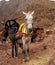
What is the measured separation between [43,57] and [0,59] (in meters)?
2.52

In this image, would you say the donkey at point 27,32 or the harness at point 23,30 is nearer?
the donkey at point 27,32

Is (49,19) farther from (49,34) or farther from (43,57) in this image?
(43,57)

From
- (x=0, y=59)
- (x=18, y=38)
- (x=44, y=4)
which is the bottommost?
(x=0, y=59)

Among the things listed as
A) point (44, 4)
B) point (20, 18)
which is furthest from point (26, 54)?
point (44, 4)

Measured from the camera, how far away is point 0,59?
14758 millimetres

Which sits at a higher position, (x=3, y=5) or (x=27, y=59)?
(x=3, y=5)

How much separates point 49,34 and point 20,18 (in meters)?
9.40

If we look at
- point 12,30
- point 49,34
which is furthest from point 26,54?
point 49,34

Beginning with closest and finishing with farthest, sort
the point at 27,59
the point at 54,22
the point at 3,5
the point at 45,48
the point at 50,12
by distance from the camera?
the point at 27,59, the point at 45,48, the point at 54,22, the point at 50,12, the point at 3,5

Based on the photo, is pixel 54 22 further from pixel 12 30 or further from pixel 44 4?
pixel 12 30

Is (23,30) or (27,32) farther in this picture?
(23,30)

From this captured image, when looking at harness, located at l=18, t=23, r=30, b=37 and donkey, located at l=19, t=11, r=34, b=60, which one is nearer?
donkey, located at l=19, t=11, r=34, b=60

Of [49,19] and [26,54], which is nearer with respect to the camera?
[26,54]

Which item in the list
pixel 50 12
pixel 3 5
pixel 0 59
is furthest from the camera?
pixel 3 5
